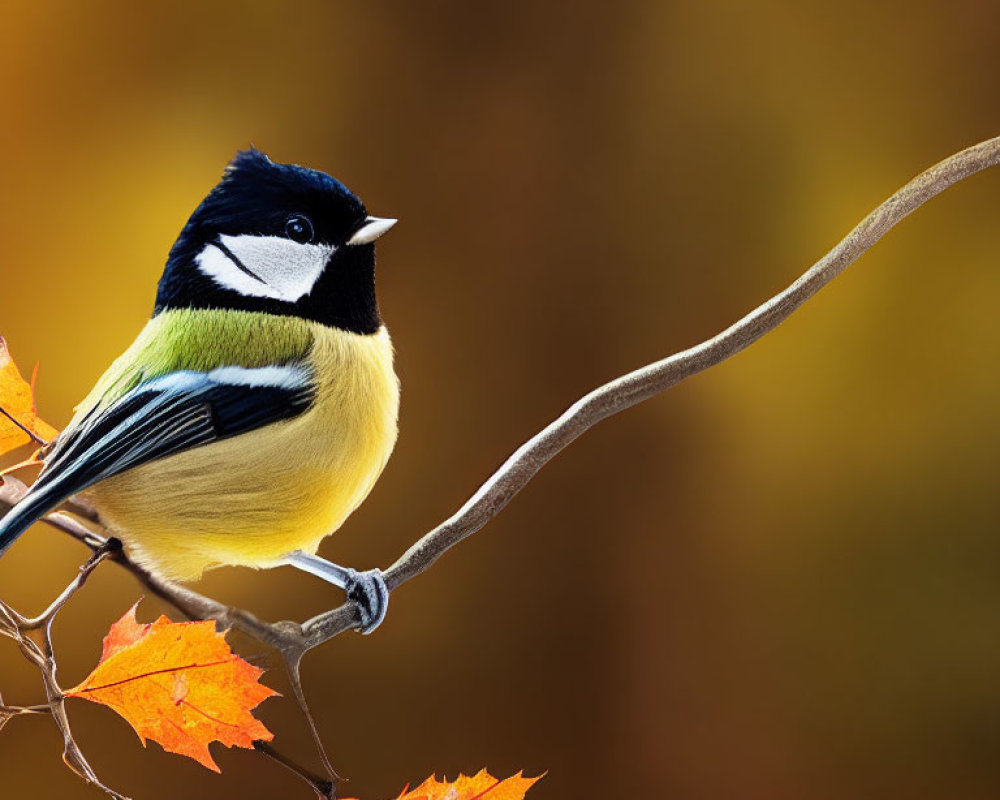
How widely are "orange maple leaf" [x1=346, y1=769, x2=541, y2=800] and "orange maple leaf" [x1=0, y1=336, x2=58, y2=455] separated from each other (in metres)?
0.21

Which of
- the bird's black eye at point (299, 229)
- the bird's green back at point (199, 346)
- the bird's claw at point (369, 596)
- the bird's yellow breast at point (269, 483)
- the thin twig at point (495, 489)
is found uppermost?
the bird's black eye at point (299, 229)

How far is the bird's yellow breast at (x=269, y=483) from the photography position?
1.27 feet

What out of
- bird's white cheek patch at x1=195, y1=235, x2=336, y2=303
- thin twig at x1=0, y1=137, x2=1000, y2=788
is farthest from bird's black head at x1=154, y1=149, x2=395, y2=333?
thin twig at x1=0, y1=137, x2=1000, y2=788

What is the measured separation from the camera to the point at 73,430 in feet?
1.28

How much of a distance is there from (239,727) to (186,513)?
94 millimetres

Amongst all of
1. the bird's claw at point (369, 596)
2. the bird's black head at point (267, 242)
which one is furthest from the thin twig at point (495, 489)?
the bird's black head at point (267, 242)

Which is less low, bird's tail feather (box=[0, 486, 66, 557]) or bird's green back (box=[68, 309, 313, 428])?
bird's green back (box=[68, 309, 313, 428])

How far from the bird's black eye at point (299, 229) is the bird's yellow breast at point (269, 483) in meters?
0.04

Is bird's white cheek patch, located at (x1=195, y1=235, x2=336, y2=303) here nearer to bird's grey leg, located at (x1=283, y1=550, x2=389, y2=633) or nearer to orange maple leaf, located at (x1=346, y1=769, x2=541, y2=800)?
bird's grey leg, located at (x1=283, y1=550, x2=389, y2=633)

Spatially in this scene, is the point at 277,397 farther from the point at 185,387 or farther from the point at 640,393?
the point at 640,393

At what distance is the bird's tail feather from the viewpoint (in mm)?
328

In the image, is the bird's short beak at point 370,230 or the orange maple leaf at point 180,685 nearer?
the orange maple leaf at point 180,685

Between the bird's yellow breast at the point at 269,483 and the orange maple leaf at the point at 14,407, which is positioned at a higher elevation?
the orange maple leaf at the point at 14,407

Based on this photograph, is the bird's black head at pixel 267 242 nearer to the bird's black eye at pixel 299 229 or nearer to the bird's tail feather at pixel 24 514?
the bird's black eye at pixel 299 229
